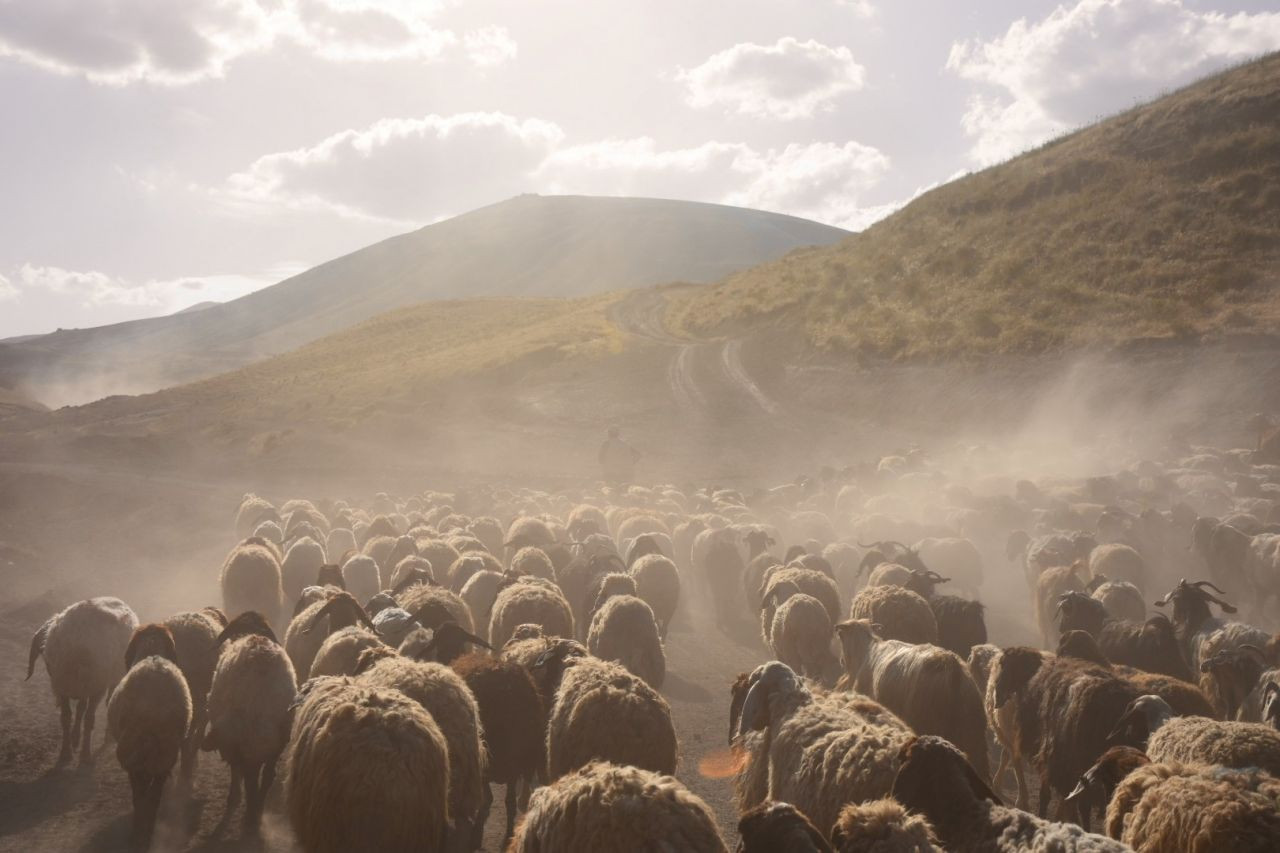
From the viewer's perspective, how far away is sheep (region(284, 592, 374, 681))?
36.4 ft

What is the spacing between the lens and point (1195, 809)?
5551 millimetres

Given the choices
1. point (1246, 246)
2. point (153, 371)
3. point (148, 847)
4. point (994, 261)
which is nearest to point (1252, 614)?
point (148, 847)

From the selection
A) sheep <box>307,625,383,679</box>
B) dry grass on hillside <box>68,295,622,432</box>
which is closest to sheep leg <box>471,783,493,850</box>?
sheep <box>307,625,383,679</box>

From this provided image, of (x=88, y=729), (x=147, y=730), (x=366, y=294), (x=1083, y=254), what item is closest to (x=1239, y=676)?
(x=147, y=730)

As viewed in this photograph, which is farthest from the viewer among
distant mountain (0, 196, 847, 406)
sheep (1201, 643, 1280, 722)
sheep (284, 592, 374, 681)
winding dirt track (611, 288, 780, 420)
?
distant mountain (0, 196, 847, 406)

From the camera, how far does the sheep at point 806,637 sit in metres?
12.6

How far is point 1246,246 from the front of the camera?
4403cm

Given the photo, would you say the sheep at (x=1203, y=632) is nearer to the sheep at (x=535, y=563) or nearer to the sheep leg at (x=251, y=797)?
the sheep at (x=535, y=563)

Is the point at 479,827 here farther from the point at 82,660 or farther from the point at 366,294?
the point at 366,294

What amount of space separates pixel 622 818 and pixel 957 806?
2.24 m

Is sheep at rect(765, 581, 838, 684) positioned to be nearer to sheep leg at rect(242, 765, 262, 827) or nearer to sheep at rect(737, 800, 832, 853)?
sheep leg at rect(242, 765, 262, 827)

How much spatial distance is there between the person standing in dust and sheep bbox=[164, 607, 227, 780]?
2658cm

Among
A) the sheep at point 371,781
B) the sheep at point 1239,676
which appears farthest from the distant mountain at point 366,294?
the sheep at point 1239,676

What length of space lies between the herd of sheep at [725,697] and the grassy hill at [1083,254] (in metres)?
25.8
